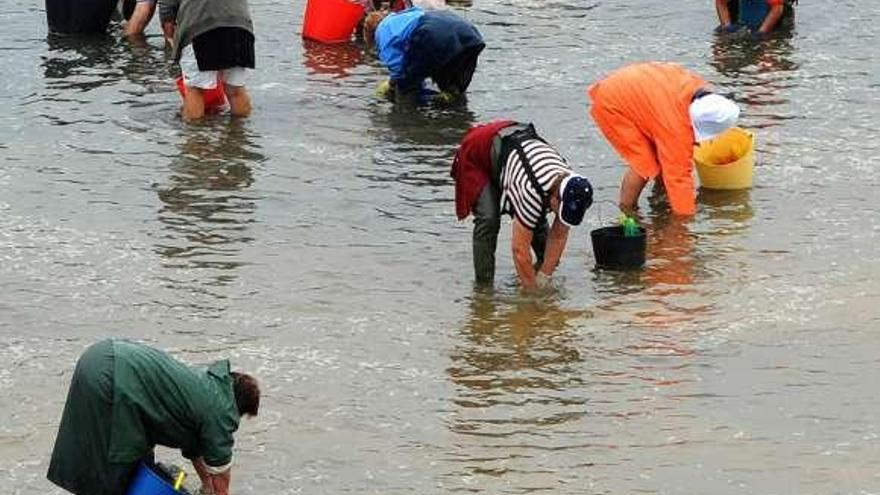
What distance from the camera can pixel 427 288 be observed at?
31.0 feet

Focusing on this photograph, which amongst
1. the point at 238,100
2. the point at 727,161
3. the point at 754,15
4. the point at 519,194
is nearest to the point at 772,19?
the point at 754,15

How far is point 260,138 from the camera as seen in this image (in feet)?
40.5

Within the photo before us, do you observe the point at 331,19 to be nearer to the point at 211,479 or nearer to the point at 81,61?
the point at 81,61

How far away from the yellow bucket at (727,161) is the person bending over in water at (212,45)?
340 centimetres

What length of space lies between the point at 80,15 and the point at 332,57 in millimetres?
2288

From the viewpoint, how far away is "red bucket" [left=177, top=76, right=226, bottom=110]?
41.7 ft

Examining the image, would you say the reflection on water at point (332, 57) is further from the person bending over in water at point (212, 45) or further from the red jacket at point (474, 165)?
the red jacket at point (474, 165)

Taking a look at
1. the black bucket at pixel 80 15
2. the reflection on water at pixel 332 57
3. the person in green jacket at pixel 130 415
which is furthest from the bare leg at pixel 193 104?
the person in green jacket at pixel 130 415

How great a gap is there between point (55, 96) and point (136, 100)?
661mm

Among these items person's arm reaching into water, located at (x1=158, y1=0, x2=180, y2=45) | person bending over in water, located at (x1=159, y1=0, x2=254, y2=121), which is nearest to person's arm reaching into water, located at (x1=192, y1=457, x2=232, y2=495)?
person bending over in water, located at (x1=159, y1=0, x2=254, y2=121)

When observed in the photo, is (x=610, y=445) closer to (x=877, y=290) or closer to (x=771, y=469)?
(x=771, y=469)

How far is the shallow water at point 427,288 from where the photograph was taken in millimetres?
7383

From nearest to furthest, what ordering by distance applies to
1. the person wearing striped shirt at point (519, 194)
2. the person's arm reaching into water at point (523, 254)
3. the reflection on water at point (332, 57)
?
the person wearing striped shirt at point (519, 194) < the person's arm reaching into water at point (523, 254) < the reflection on water at point (332, 57)

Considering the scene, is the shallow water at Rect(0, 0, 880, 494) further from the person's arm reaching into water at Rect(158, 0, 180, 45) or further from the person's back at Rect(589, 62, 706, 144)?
the person's back at Rect(589, 62, 706, 144)
